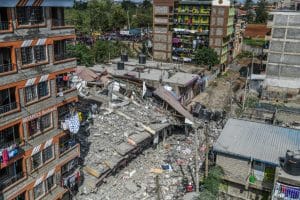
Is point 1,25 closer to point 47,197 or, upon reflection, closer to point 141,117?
point 47,197

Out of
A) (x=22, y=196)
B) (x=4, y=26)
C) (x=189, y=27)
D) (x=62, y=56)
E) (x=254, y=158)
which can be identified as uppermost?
(x=4, y=26)

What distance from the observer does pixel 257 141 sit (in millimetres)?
22484

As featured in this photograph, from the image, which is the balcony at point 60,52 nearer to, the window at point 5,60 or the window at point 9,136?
the window at point 5,60

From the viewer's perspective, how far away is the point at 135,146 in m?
25.7

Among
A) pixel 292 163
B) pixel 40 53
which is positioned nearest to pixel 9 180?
pixel 40 53

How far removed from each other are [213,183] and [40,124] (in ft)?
39.3

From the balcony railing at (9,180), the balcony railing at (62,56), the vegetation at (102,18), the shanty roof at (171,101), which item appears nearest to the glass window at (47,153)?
the balcony railing at (9,180)

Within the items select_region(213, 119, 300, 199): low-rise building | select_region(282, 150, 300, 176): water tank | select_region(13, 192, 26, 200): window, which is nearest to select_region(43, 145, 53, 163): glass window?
select_region(13, 192, 26, 200): window

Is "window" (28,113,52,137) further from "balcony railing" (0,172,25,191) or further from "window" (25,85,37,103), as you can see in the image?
"balcony railing" (0,172,25,191)

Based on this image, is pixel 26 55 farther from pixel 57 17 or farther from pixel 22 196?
pixel 22 196

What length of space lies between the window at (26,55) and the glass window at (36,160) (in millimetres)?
5179

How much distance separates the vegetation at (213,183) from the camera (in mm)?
21375

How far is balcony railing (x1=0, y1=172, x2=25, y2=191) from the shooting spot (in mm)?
15673

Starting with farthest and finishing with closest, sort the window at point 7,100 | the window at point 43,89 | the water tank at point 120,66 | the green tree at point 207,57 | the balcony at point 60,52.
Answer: the green tree at point 207,57
the water tank at point 120,66
the balcony at point 60,52
the window at point 43,89
the window at point 7,100
